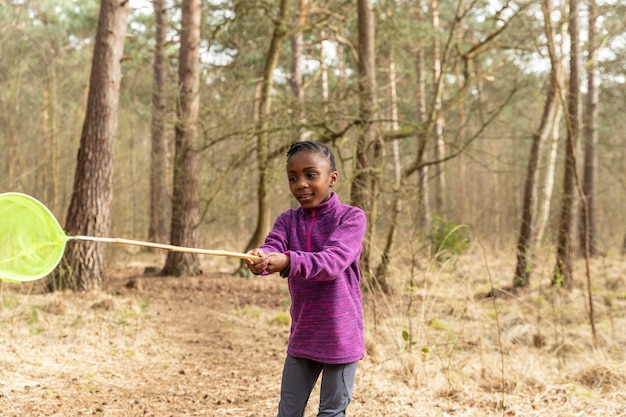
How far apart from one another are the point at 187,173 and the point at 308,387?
8207mm

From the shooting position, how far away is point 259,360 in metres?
5.56

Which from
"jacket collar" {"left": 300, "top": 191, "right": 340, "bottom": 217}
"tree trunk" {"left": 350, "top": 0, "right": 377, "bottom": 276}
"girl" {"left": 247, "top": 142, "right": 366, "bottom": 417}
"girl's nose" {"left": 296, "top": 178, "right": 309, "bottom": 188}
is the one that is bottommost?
"girl" {"left": 247, "top": 142, "right": 366, "bottom": 417}

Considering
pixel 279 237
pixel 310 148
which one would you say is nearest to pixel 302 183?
pixel 310 148

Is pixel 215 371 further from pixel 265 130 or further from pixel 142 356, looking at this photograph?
pixel 265 130

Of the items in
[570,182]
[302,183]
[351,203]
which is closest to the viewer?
[302,183]

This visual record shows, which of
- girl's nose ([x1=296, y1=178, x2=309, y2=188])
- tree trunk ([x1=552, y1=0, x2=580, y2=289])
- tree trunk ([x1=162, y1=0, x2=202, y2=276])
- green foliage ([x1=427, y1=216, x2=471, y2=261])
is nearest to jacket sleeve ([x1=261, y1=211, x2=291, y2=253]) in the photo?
girl's nose ([x1=296, y1=178, x2=309, y2=188])

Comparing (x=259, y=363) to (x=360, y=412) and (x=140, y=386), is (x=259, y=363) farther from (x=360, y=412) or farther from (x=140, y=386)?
(x=360, y=412)

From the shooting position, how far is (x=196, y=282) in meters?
10.0

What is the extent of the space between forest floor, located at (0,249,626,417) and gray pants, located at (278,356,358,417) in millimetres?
1313

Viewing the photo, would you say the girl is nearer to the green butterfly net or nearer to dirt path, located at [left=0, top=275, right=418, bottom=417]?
the green butterfly net

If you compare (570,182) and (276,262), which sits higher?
(570,182)

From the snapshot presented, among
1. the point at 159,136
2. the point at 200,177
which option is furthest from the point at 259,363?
the point at 159,136

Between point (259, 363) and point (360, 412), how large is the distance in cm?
177

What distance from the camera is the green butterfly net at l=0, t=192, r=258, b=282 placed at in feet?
7.47
